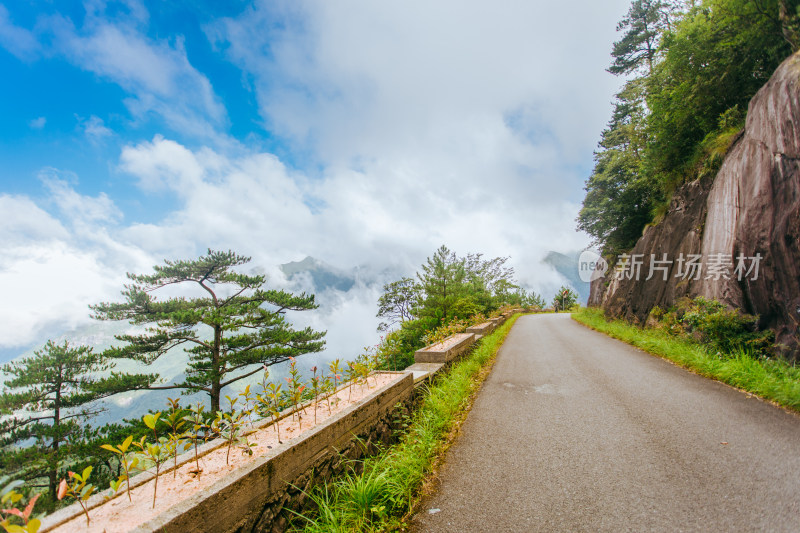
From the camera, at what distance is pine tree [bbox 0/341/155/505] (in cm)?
1280

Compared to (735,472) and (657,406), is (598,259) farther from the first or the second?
(735,472)

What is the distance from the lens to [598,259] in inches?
1032

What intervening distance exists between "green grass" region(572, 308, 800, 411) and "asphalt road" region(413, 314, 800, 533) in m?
0.24

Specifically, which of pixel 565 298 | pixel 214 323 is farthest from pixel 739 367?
pixel 565 298

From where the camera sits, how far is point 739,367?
5570 millimetres

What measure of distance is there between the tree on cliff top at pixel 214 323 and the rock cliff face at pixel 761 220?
17.0m

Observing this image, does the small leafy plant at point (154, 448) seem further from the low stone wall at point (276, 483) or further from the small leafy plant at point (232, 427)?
the small leafy plant at point (232, 427)

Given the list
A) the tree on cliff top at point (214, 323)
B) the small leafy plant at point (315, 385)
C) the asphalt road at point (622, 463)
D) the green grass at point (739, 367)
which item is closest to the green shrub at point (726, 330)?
the green grass at point (739, 367)

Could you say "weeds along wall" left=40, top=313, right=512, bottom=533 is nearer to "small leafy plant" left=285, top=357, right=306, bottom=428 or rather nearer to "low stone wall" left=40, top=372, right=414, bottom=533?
"low stone wall" left=40, top=372, right=414, bottom=533

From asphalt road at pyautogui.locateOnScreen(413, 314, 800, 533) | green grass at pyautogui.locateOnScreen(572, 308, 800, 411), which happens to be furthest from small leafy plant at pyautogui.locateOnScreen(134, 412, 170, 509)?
green grass at pyautogui.locateOnScreen(572, 308, 800, 411)

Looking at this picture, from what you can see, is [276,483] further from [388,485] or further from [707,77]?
[707,77]

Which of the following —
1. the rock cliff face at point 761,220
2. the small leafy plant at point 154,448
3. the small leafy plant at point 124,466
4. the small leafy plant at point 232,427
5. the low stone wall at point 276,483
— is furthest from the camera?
the rock cliff face at point 761,220

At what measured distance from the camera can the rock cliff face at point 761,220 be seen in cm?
623

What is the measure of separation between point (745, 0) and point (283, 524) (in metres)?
16.0
